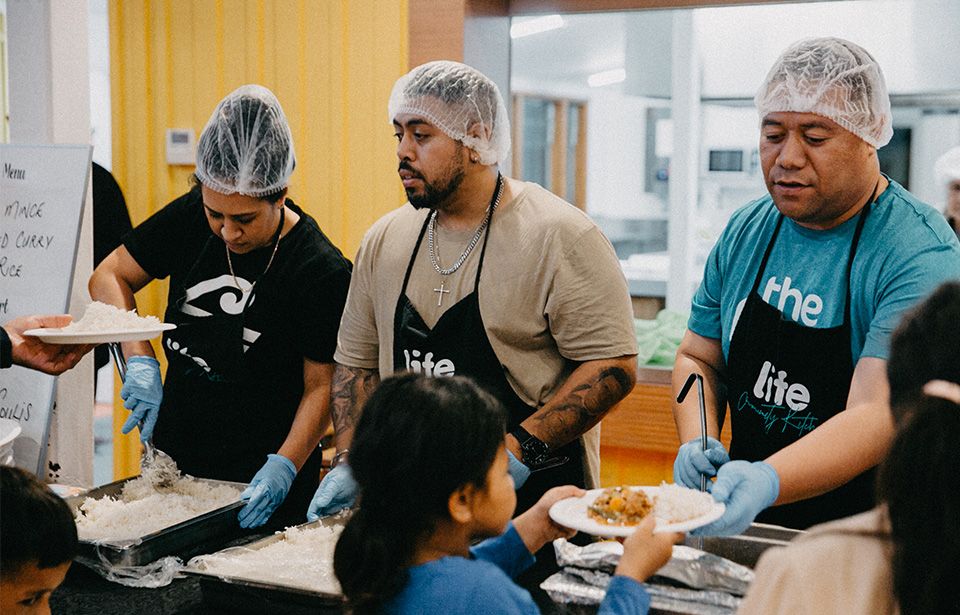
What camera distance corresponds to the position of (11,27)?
8.90ft

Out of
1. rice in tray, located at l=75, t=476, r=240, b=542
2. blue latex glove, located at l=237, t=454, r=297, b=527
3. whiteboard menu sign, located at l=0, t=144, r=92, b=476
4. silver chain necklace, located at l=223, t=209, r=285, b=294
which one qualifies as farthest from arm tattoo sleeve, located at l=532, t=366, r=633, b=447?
whiteboard menu sign, located at l=0, t=144, r=92, b=476

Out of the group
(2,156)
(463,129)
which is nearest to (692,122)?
(463,129)

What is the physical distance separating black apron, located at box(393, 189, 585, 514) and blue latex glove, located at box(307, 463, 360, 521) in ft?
0.98

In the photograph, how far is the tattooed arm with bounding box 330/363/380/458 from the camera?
241 cm

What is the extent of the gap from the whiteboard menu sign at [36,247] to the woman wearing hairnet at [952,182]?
123 inches

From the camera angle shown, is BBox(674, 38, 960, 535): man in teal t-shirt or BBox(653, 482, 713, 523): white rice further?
BBox(674, 38, 960, 535): man in teal t-shirt

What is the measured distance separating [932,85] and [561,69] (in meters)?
3.05

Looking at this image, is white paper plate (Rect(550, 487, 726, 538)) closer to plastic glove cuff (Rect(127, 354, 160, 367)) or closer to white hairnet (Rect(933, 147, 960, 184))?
plastic glove cuff (Rect(127, 354, 160, 367))

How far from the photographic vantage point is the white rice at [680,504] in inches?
61.0

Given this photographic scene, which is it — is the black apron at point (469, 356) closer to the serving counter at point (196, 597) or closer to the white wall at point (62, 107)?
the serving counter at point (196, 597)

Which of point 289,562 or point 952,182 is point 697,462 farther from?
point 952,182

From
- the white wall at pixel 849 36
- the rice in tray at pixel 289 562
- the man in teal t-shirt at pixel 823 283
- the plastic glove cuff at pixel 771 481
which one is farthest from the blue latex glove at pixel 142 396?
the white wall at pixel 849 36

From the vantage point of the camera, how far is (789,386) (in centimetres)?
200

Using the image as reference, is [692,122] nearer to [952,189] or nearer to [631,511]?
[952,189]
